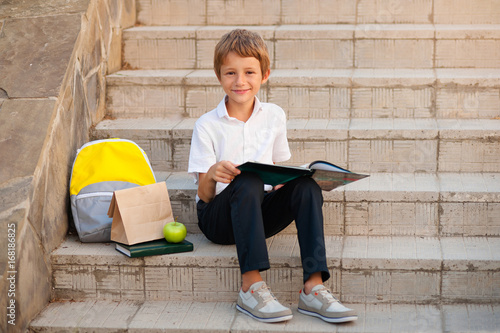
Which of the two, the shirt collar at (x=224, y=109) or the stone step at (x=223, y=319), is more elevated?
the shirt collar at (x=224, y=109)

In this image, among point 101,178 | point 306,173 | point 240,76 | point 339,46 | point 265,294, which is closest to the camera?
point 306,173

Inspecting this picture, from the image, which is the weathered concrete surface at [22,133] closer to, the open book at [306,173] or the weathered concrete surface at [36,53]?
the weathered concrete surface at [36,53]

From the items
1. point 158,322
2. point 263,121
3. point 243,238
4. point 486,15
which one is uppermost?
point 486,15

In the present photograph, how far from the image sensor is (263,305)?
112 inches

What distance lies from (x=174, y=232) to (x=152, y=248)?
0.13m

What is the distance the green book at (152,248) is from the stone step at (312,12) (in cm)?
200

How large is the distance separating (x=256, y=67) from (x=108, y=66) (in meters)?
1.45

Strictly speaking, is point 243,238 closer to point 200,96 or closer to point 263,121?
point 263,121

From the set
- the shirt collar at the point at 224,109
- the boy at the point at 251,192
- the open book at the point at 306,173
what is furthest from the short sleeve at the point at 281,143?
the open book at the point at 306,173

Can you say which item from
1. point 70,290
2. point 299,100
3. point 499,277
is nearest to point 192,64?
point 299,100

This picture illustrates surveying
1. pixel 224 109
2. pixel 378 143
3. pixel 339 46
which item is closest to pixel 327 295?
pixel 224 109

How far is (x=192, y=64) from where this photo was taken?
4340 millimetres

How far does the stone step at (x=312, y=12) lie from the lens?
174 inches

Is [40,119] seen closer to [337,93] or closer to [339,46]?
[337,93]
